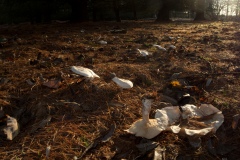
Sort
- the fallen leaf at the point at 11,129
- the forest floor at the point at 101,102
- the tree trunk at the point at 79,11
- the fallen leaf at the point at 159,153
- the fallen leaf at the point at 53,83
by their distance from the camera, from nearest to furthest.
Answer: the fallen leaf at the point at 159,153 → the forest floor at the point at 101,102 → the fallen leaf at the point at 11,129 → the fallen leaf at the point at 53,83 → the tree trunk at the point at 79,11

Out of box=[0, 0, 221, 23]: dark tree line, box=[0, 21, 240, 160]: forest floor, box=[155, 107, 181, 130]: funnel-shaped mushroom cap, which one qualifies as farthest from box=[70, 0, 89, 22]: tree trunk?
box=[155, 107, 181, 130]: funnel-shaped mushroom cap

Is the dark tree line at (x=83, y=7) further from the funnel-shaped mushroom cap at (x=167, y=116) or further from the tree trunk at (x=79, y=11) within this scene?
the funnel-shaped mushroom cap at (x=167, y=116)

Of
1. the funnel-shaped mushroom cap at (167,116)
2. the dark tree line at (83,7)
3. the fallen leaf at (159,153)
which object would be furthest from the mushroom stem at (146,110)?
the dark tree line at (83,7)

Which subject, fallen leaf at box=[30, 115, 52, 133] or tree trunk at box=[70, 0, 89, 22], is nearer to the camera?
fallen leaf at box=[30, 115, 52, 133]

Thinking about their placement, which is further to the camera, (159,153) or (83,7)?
(83,7)

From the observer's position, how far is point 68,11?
69.6 ft

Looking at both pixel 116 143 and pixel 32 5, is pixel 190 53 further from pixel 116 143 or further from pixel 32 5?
pixel 32 5

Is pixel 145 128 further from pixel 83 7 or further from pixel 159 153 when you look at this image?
pixel 83 7

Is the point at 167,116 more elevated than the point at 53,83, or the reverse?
the point at 53,83

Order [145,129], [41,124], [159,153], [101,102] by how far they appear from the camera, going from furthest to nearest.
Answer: [101,102] → [41,124] → [145,129] → [159,153]

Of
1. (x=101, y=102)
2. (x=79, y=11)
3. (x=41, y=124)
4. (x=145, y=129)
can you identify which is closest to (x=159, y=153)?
(x=145, y=129)

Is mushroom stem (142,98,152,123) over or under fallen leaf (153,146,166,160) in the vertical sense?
over

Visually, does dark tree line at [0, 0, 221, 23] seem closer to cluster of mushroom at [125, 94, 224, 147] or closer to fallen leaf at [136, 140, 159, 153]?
cluster of mushroom at [125, 94, 224, 147]

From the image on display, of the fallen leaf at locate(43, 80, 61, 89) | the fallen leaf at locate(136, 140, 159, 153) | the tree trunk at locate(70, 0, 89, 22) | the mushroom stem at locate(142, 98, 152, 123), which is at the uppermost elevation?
the tree trunk at locate(70, 0, 89, 22)
